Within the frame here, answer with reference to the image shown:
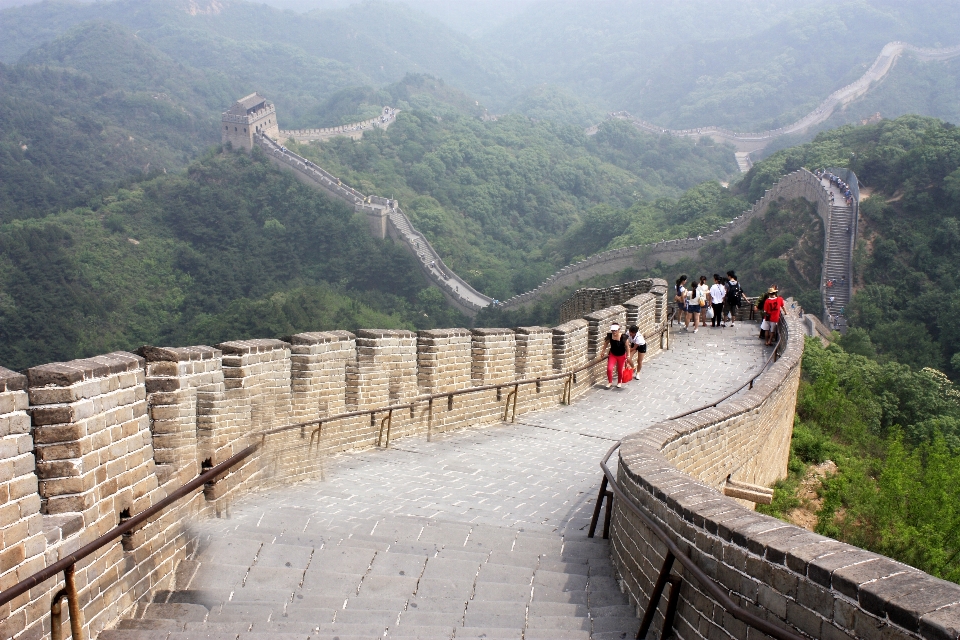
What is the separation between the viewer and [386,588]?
4773mm

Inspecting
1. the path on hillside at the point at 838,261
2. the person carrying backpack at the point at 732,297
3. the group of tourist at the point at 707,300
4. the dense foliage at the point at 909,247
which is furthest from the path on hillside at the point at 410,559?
the path on hillside at the point at 838,261

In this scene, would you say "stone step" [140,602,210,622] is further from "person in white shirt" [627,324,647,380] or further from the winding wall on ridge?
the winding wall on ridge

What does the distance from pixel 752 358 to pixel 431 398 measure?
5.97m

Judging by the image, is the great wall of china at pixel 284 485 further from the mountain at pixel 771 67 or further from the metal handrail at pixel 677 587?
the mountain at pixel 771 67

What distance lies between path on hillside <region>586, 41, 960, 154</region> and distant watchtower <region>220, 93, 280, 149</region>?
155 feet

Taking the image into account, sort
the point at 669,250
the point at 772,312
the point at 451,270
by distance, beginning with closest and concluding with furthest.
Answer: the point at 772,312, the point at 669,250, the point at 451,270

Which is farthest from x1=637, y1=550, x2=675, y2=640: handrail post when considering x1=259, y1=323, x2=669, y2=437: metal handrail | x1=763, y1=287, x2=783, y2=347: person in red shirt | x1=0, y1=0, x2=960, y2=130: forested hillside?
x1=0, y1=0, x2=960, y2=130: forested hillside

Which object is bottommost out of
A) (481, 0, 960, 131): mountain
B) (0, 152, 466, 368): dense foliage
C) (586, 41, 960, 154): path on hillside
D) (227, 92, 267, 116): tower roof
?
(0, 152, 466, 368): dense foliage

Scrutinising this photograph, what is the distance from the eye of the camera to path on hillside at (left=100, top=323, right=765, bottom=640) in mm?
4344

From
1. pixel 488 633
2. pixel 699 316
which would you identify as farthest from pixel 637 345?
pixel 488 633

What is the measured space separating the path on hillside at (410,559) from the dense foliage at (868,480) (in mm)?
3962

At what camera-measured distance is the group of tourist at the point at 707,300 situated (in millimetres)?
15602

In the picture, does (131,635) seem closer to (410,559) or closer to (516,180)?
(410,559)

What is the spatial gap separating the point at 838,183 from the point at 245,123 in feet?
135
